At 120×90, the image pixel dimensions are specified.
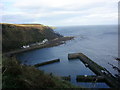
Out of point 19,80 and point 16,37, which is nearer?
point 19,80

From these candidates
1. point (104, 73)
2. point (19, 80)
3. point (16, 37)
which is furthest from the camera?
point (16, 37)

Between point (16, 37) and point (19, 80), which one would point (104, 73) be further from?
point (16, 37)

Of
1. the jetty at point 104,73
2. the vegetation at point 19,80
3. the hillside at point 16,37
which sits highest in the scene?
the hillside at point 16,37

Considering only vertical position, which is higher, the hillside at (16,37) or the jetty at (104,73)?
the hillside at (16,37)

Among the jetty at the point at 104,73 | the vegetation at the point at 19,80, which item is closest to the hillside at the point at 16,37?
the jetty at the point at 104,73

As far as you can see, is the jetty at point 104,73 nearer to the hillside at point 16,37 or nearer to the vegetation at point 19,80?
the vegetation at point 19,80

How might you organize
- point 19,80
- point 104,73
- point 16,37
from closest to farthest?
point 19,80, point 104,73, point 16,37

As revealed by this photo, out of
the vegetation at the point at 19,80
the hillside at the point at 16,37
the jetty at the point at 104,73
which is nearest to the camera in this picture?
the vegetation at the point at 19,80

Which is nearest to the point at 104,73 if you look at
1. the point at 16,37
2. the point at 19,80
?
the point at 19,80

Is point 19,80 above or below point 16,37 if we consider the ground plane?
below

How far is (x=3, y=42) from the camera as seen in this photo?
44.6m

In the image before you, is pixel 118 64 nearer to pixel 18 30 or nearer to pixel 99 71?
pixel 99 71

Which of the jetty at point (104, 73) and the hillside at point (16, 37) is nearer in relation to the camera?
the jetty at point (104, 73)

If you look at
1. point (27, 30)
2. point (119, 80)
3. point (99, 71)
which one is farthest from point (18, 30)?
point (119, 80)
